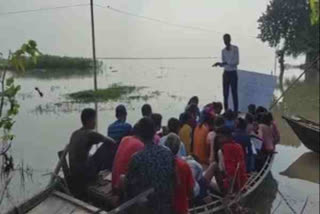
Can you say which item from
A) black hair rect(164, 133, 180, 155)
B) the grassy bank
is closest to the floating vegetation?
the grassy bank

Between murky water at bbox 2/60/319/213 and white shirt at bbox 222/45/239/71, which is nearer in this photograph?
murky water at bbox 2/60/319/213

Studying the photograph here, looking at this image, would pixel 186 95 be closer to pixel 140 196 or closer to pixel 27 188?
pixel 27 188

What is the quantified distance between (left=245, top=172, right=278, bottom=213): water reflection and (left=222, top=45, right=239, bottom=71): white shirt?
231cm

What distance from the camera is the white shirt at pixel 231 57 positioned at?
9.16 metres

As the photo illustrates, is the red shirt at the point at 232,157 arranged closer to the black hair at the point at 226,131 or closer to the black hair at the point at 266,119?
the black hair at the point at 226,131

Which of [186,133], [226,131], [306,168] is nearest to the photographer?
[226,131]

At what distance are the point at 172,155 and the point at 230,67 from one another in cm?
584

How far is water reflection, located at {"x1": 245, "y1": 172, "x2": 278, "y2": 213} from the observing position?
23.9 ft

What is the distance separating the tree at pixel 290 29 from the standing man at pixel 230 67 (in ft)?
60.4

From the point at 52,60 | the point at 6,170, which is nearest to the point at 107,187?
the point at 6,170

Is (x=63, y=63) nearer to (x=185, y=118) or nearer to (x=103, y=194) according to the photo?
(x=185, y=118)

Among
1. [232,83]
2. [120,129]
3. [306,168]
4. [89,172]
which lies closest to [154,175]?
[89,172]

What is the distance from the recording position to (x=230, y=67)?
30.8 feet

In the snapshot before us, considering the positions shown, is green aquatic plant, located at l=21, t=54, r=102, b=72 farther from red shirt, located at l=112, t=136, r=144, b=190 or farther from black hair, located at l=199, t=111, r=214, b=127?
red shirt, located at l=112, t=136, r=144, b=190
